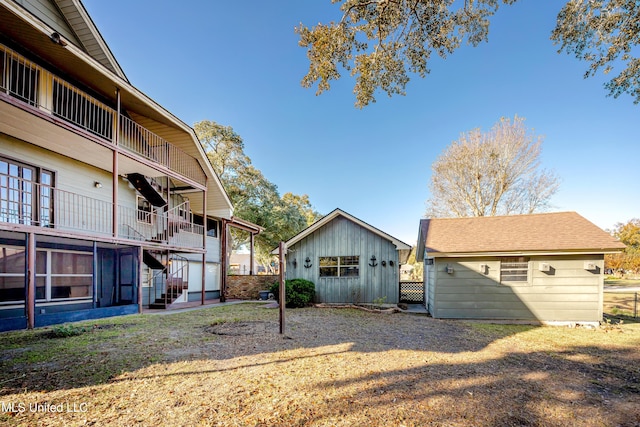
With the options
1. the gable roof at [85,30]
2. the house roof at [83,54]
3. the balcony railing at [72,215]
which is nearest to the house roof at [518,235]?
the balcony railing at [72,215]

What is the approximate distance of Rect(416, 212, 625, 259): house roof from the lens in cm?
937

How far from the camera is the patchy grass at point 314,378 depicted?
3268mm

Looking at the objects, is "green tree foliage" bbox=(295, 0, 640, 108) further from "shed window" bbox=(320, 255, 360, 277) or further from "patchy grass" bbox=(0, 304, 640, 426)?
"shed window" bbox=(320, 255, 360, 277)

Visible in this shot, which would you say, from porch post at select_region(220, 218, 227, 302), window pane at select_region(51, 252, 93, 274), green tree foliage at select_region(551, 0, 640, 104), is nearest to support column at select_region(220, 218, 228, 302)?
porch post at select_region(220, 218, 227, 302)

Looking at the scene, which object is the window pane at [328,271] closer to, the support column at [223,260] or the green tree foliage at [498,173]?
the support column at [223,260]

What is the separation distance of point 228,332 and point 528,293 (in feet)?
30.5

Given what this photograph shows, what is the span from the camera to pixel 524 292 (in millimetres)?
9766

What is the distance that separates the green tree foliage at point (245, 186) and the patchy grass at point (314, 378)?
16.9 meters

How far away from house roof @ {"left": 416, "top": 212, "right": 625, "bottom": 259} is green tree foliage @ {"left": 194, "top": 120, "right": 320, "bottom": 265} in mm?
14190

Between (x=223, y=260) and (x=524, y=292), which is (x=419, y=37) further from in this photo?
(x=223, y=260)

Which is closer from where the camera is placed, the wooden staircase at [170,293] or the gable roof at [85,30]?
the gable roof at [85,30]

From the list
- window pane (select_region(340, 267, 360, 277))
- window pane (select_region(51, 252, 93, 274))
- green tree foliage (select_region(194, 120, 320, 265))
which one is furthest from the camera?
green tree foliage (select_region(194, 120, 320, 265))

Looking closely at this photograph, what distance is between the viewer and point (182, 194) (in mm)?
15125

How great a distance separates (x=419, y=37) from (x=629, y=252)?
38.6 m
